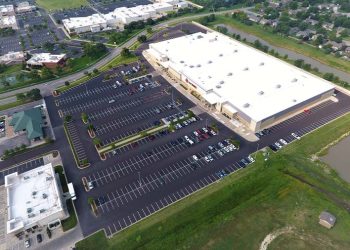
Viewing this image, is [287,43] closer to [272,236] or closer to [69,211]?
[272,236]

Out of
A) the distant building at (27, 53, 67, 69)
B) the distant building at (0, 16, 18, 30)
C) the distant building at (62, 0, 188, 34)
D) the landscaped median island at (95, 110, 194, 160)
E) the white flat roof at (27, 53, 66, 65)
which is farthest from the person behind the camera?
the distant building at (0, 16, 18, 30)

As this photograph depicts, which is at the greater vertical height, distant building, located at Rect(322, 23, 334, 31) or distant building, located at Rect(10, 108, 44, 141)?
distant building, located at Rect(322, 23, 334, 31)

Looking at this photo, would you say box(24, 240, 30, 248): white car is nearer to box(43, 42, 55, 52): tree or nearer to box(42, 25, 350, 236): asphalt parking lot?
box(42, 25, 350, 236): asphalt parking lot

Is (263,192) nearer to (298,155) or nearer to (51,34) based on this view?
(298,155)

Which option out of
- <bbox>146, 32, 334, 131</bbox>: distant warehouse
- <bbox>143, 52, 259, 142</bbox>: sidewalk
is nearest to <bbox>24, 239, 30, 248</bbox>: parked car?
<bbox>143, 52, 259, 142</bbox>: sidewalk

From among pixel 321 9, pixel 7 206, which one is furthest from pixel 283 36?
pixel 7 206

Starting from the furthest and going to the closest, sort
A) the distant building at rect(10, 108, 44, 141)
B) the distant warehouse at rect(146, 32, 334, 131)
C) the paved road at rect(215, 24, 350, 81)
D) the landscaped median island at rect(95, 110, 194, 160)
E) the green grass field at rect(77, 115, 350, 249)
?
the paved road at rect(215, 24, 350, 81)
the distant warehouse at rect(146, 32, 334, 131)
the distant building at rect(10, 108, 44, 141)
the landscaped median island at rect(95, 110, 194, 160)
the green grass field at rect(77, 115, 350, 249)

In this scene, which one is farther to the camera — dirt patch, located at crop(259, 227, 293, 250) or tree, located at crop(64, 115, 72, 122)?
tree, located at crop(64, 115, 72, 122)
